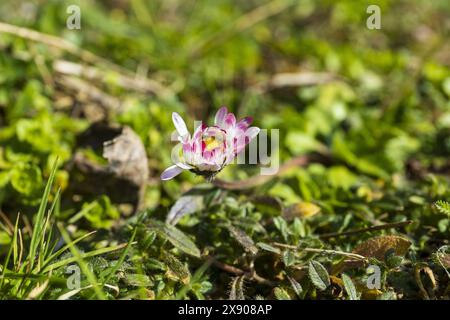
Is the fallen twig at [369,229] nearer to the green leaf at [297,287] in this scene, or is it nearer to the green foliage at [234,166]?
the green foliage at [234,166]

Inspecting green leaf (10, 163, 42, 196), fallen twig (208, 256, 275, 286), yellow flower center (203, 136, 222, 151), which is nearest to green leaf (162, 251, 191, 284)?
fallen twig (208, 256, 275, 286)

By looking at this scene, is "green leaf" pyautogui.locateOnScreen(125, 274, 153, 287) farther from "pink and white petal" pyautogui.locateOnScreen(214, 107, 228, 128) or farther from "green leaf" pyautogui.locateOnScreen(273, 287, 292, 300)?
"pink and white petal" pyautogui.locateOnScreen(214, 107, 228, 128)

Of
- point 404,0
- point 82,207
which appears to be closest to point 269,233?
point 82,207

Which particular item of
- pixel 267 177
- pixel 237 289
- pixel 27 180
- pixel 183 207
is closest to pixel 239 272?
pixel 237 289

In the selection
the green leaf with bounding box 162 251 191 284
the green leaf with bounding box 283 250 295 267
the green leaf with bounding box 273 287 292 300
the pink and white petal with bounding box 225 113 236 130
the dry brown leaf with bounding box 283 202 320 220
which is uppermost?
the pink and white petal with bounding box 225 113 236 130

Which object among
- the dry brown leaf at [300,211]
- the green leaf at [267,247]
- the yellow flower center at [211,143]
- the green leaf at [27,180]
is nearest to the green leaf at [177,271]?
the green leaf at [267,247]

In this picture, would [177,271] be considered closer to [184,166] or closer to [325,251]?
[184,166]
